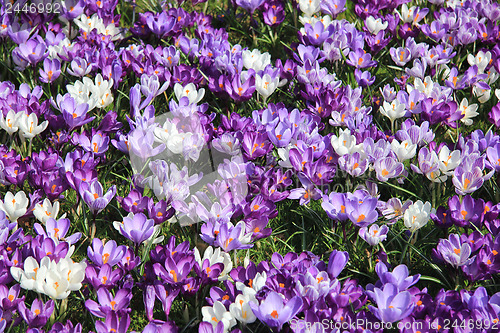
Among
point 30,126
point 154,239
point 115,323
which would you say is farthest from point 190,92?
point 115,323

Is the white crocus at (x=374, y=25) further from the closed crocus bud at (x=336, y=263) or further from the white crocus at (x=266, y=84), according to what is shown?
the closed crocus bud at (x=336, y=263)

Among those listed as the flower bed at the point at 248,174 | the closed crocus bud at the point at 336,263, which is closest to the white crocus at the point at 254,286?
the flower bed at the point at 248,174

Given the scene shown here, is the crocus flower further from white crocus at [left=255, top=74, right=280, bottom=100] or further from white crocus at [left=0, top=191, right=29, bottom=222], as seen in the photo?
white crocus at [left=255, top=74, right=280, bottom=100]

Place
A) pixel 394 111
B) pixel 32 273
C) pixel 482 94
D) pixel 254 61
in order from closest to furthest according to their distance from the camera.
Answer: pixel 32 273 < pixel 394 111 < pixel 482 94 < pixel 254 61

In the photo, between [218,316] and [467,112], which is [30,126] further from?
[467,112]

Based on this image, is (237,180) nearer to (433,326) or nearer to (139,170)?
(139,170)

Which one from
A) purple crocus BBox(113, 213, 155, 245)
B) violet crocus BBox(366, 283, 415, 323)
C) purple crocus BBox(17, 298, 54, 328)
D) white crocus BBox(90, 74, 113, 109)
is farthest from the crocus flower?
white crocus BBox(90, 74, 113, 109)
